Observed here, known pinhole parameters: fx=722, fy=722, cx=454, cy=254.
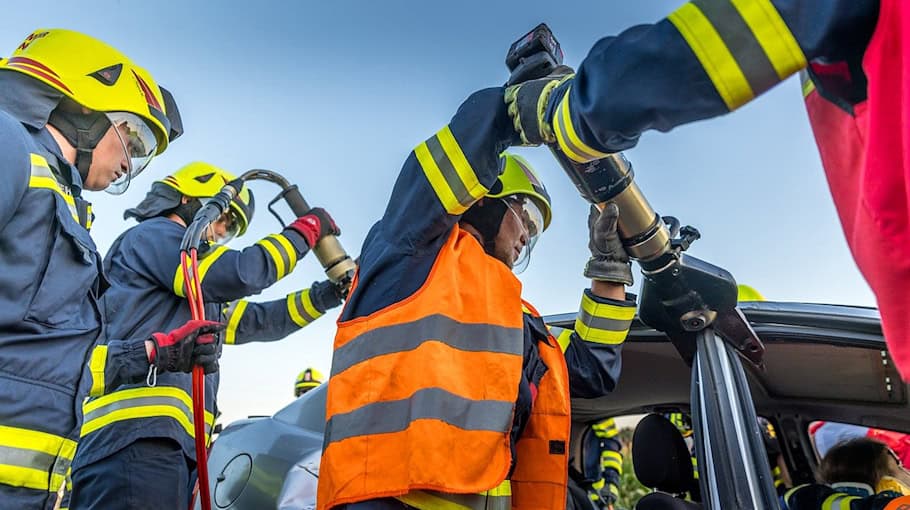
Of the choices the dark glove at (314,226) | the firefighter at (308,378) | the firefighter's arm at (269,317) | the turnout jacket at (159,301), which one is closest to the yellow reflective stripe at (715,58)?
the turnout jacket at (159,301)

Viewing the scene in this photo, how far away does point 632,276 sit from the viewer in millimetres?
2660

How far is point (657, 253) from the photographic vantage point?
2307 millimetres

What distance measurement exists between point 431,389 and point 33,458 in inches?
40.5

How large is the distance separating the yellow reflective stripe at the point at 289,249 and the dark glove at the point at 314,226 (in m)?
0.12

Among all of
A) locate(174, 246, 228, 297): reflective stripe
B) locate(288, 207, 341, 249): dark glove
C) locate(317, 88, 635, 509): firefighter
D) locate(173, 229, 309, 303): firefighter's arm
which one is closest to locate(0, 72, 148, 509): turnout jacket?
locate(317, 88, 635, 509): firefighter

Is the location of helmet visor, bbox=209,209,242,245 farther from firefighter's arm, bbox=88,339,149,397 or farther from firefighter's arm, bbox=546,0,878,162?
firefighter's arm, bbox=546,0,878,162

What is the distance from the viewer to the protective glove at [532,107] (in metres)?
1.81

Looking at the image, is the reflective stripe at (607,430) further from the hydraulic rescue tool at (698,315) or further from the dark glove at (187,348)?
the dark glove at (187,348)

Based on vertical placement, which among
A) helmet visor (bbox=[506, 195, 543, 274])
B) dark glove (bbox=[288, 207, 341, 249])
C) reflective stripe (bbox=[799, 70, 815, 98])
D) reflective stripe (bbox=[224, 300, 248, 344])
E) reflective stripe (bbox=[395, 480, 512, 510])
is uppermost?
dark glove (bbox=[288, 207, 341, 249])

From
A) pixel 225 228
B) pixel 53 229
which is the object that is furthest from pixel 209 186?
pixel 53 229

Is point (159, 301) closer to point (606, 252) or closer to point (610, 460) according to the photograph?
point (606, 252)

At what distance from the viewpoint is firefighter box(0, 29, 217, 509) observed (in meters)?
1.83

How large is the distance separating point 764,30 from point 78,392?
189 cm

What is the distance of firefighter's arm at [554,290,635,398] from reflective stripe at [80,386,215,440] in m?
1.72
